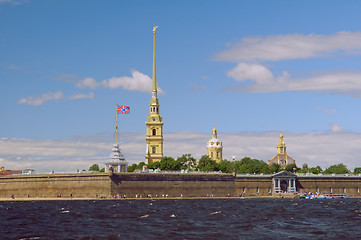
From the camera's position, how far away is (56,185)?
6147 inches

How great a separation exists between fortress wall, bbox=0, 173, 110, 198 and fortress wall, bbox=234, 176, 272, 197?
3957 cm

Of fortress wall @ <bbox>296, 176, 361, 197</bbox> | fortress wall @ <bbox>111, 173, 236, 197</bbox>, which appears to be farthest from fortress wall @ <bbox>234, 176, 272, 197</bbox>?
fortress wall @ <bbox>296, 176, 361, 197</bbox>

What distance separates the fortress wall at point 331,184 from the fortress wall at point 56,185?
6171 centimetres

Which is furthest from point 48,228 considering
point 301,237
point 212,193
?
point 212,193

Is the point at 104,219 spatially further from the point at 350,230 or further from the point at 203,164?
the point at 203,164

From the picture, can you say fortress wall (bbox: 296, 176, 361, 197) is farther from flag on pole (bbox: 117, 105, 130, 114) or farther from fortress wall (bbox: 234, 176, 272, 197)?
flag on pole (bbox: 117, 105, 130, 114)

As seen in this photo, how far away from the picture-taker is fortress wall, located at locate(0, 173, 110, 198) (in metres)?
151

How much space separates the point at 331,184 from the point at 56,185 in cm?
8018

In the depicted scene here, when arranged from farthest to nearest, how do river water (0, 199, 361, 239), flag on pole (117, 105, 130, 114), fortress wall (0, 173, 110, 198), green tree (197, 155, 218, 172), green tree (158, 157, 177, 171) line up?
green tree (197, 155, 218, 172)
green tree (158, 157, 177, 171)
fortress wall (0, 173, 110, 198)
flag on pole (117, 105, 130, 114)
river water (0, 199, 361, 239)

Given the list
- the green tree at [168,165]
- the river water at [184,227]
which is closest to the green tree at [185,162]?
the green tree at [168,165]

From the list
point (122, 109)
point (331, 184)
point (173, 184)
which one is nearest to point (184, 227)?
point (122, 109)

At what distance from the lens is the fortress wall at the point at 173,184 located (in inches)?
5940

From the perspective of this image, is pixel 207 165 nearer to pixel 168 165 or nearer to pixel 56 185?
pixel 168 165

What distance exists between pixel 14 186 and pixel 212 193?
1932 inches
